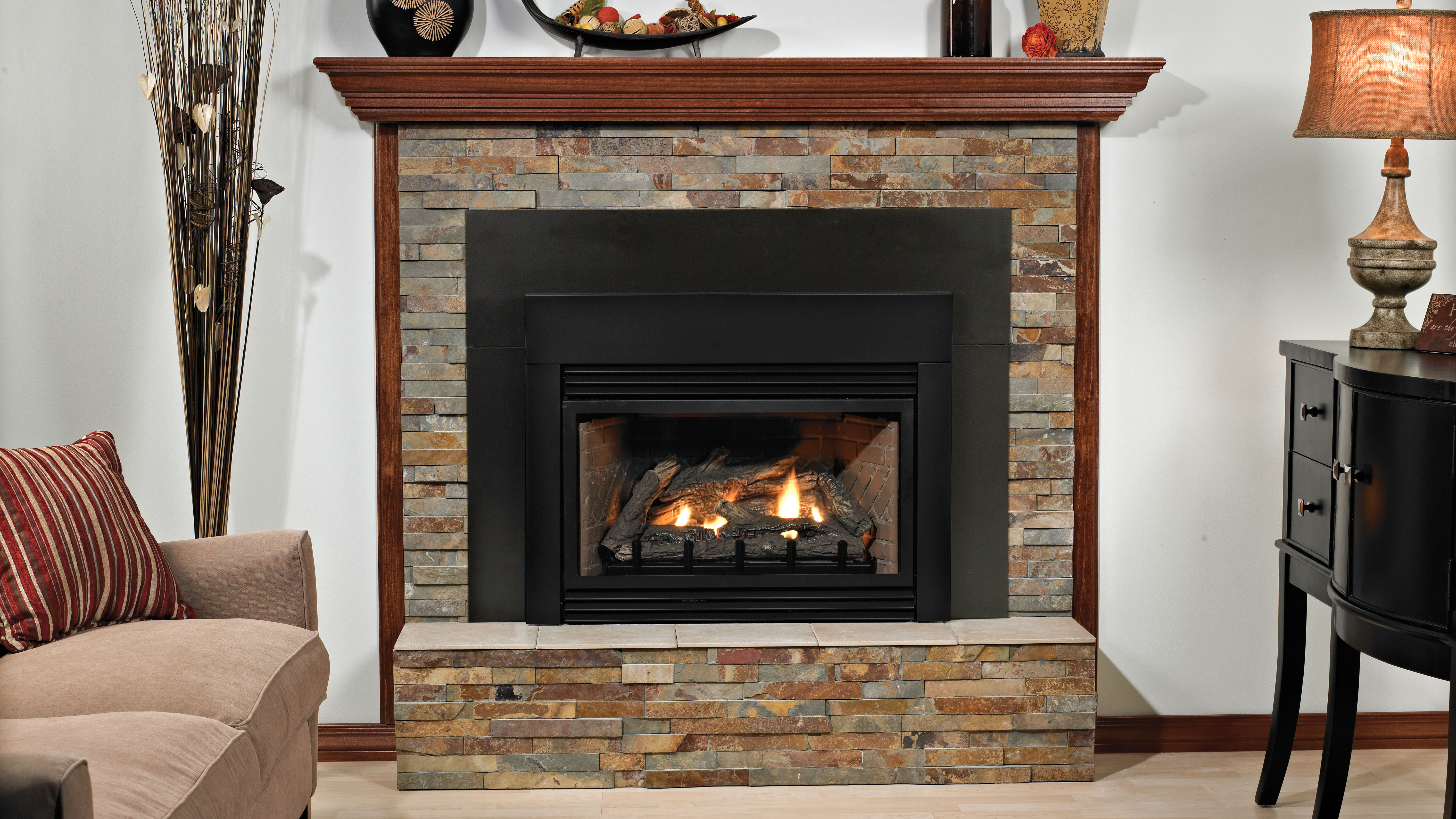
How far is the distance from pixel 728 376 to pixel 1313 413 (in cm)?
127

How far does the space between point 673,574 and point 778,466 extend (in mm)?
396

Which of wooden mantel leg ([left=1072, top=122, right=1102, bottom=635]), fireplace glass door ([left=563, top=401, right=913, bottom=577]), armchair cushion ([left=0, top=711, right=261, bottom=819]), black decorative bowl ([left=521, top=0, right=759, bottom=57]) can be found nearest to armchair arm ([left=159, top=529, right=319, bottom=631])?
armchair cushion ([left=0, top=711, right=261, bottom=819])

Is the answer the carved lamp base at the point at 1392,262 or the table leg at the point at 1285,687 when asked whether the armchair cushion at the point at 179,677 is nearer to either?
the table leg at the point at 1285,687

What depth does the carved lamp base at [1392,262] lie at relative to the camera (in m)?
2.29

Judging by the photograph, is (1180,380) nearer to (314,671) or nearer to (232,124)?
(314,671)

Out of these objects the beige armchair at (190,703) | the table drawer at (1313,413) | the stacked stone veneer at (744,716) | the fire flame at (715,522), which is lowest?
the stacked stone veneer at (744,716)

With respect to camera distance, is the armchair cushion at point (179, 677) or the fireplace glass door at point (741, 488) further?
the fireplace glass door at point (741, 488)

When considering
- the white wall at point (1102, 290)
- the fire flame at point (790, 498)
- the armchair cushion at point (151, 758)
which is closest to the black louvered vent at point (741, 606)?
the fire flame at point (790, 498)

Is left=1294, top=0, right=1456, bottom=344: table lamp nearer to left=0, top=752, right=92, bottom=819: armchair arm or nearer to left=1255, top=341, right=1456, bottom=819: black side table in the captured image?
left=1255, top=341, right=1456, bottom=819: black side table

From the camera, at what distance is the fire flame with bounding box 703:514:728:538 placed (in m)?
2.82

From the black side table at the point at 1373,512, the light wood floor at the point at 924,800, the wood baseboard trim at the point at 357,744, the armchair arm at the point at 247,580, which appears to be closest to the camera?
the black side table at the point at 1373,512

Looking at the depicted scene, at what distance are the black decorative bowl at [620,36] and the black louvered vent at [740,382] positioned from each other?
2.50 ft

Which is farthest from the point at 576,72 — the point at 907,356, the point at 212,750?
the point at 212,750

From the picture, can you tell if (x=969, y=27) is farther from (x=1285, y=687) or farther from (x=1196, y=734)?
(x=1196, y=734)
